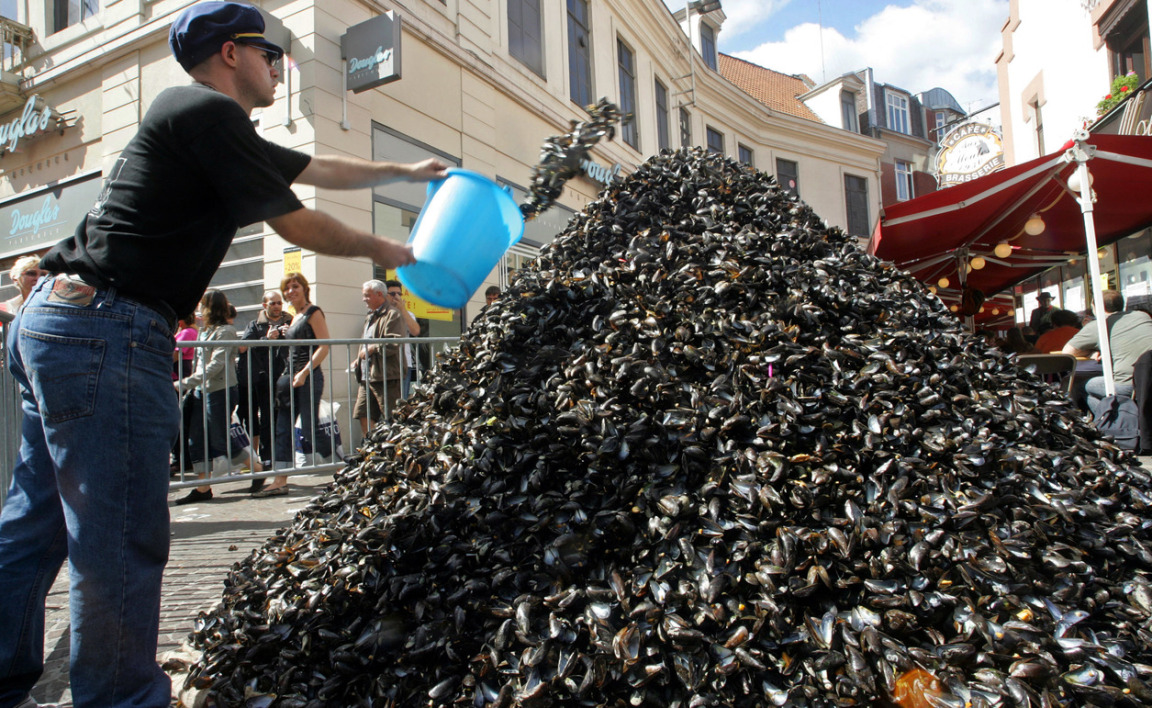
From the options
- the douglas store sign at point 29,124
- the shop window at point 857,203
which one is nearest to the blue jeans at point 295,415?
the douglas store sign at point 29,124

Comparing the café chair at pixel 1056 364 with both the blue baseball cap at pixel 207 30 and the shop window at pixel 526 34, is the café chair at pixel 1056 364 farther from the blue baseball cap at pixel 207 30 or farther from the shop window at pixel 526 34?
the shop window at pixel 526 34

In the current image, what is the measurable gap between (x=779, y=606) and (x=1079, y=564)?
0.68 metres

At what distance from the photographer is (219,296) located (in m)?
5.23

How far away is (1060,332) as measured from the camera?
7.34 metres

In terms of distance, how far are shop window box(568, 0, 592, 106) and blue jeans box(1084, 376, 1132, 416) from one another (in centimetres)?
1074

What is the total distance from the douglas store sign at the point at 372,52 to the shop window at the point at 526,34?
4.10m

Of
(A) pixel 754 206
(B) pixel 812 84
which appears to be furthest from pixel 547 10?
(B) pixel 812 84

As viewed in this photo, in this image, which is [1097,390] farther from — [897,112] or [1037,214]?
[897,112]

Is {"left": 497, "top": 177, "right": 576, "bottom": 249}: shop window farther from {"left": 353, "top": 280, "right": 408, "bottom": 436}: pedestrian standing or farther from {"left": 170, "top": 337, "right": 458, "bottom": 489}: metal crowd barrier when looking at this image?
{"left": 170, "top": 337, "right": 458, "bottom": 489}: metal crowd barrier

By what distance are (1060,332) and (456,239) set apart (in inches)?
316

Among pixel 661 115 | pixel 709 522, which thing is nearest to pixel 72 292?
pixel 709 522

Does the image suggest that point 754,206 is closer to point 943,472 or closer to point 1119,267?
point 943,472

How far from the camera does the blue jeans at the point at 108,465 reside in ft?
4.68

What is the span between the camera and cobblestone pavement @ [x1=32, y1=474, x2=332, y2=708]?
7.28ft
